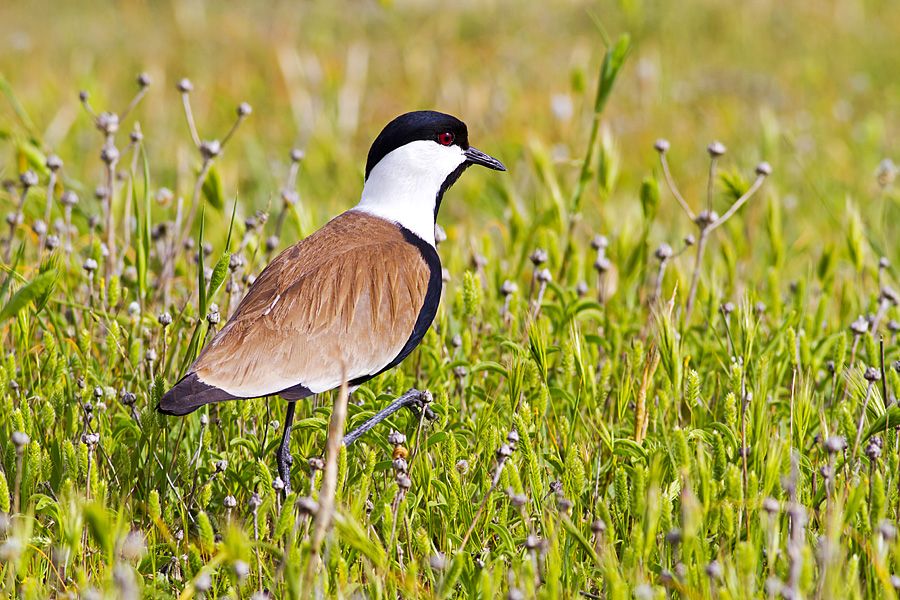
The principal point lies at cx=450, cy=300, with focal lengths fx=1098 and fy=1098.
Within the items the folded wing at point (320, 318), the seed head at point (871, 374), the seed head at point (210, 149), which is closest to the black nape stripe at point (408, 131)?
the folded wing at point (320, 318)

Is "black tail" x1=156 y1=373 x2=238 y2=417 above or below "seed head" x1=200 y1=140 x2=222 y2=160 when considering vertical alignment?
below

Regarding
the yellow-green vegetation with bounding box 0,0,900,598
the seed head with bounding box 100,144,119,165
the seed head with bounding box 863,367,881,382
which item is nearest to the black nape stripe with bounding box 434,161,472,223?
the yellow-green vegetation with bounding box 0,0,900,598

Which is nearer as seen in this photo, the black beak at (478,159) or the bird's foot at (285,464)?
the bird's foot at (285,464)

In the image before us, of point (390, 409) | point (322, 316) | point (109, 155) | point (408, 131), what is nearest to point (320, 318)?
point (322, 316)

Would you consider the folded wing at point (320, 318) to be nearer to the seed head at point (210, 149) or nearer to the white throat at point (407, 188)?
the white throat at point (407, 188)

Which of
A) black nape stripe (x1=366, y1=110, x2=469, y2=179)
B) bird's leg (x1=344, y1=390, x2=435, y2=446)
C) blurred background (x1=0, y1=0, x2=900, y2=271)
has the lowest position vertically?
bird's leg (x1=344, y1=390, x2=435, y2=446)

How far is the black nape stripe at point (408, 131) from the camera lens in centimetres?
380

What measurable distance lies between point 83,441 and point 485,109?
536 centimetres

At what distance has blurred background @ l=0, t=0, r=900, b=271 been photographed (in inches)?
261

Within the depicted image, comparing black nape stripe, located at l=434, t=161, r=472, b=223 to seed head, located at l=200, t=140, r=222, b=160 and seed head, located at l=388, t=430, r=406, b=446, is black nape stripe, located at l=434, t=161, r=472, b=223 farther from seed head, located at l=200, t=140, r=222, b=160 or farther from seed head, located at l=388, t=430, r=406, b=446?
seed head, located at l=388, t=430, r=406, b=446

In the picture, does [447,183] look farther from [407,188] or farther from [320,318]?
[320,318]

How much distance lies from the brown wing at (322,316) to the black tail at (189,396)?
0.09 ft

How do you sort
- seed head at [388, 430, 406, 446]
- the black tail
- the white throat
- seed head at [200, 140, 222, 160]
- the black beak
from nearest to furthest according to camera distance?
the black tail
seed head at [388, 430, 406, 446]
the white throat
seed head at [200, 140, 222, 160]
the black beak

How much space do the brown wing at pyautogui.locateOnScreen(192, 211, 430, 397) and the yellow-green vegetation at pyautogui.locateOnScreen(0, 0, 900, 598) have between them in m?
0.16
